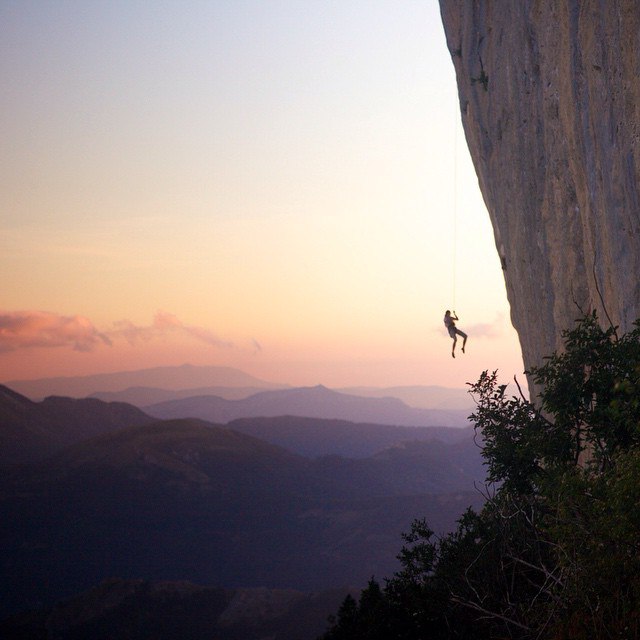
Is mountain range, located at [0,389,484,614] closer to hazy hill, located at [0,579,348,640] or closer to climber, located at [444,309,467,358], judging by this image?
hazy hill, located at [0,579,348,640]

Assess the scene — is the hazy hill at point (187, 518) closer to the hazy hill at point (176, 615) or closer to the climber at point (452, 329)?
the hazy hill at point (176, 615)

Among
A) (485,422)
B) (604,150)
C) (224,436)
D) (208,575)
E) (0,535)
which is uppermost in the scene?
(604,150)

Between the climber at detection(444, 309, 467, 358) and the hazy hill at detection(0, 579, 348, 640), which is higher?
the climber at detection(444, 309, 467, 358)

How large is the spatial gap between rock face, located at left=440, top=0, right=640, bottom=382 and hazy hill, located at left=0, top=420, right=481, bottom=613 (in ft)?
352

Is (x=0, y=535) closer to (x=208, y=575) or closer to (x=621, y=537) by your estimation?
(x=208, y=575)

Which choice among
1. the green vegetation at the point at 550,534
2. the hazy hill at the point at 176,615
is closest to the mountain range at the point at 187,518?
the hazy hill at the point at 176,615

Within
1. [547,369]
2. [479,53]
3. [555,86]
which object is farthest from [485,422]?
[479,53]

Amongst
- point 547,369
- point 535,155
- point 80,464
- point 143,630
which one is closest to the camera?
point 547,369

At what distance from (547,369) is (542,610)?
185 inches

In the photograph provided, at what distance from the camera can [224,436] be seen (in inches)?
7426

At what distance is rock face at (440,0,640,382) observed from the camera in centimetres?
1563

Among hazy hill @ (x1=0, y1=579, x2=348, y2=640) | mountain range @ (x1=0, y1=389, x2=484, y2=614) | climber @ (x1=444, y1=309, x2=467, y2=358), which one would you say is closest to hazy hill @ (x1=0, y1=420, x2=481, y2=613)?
mountain range @ (x1=0, y1=389, x2=484, y2=614)

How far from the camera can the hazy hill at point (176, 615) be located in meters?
84.6

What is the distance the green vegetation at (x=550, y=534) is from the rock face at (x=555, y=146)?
2.31 metres
